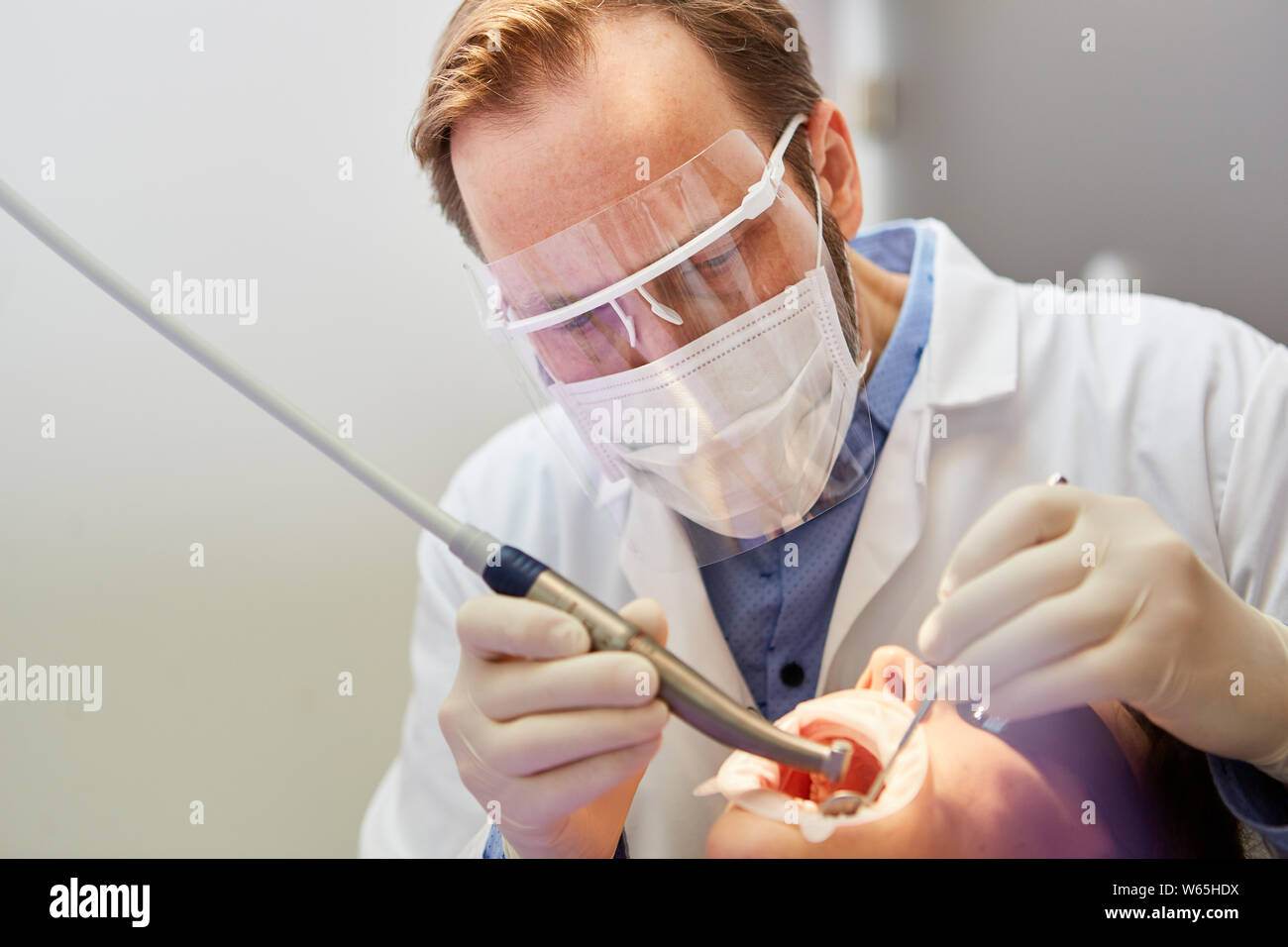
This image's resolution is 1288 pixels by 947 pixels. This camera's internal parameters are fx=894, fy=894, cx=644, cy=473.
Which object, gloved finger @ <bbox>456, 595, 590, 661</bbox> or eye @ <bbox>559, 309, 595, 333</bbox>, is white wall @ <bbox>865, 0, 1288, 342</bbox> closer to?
eye @ <bbox>559, 309, 595, 333</bbox>

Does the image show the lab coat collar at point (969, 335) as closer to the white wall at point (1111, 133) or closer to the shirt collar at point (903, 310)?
the shirt collar at point (903, 310)

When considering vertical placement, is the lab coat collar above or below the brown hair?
below

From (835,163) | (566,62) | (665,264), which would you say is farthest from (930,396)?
(566,62)

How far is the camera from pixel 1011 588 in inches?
28.3

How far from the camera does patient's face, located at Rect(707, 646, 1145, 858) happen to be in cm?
72

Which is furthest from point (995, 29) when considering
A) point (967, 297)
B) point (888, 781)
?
point (888, 781)

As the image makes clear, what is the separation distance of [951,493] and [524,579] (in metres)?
0.53

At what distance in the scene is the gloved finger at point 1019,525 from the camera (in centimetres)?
74

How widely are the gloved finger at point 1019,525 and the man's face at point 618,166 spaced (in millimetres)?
294

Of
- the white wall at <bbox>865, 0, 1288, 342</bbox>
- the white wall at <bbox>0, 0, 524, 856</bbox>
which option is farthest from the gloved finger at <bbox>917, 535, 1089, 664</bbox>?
the white wall at <bbox>0, 0, 524, 856</bbox>

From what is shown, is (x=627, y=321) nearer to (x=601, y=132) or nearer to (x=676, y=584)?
(x=601, y=132)

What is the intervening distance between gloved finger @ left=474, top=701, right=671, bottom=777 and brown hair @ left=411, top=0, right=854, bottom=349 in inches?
18.6

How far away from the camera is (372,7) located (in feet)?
3.52
